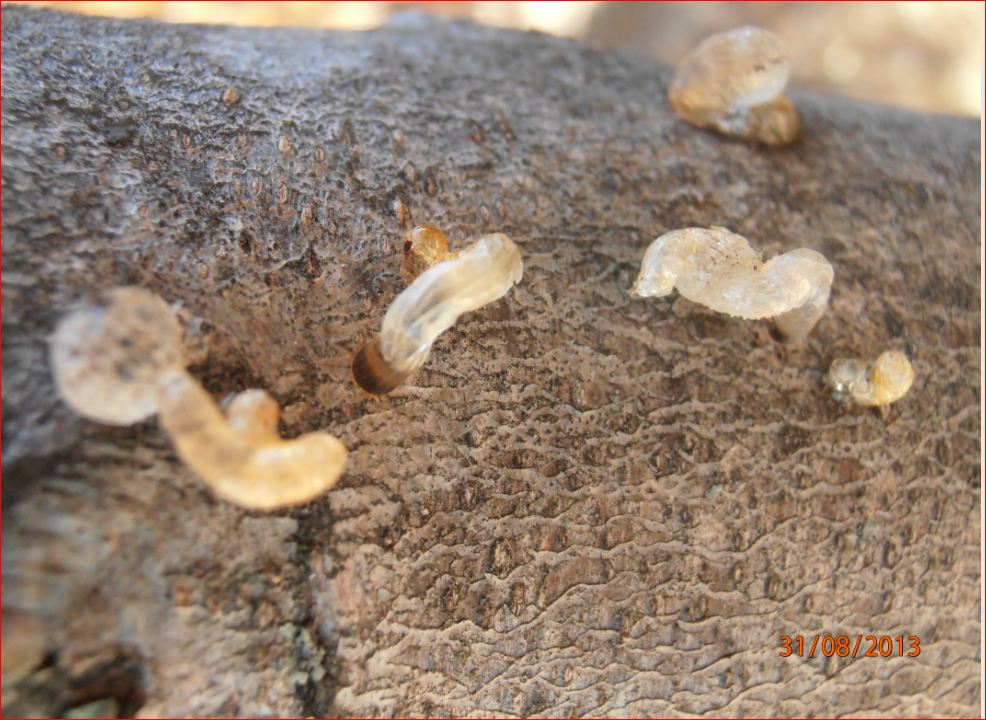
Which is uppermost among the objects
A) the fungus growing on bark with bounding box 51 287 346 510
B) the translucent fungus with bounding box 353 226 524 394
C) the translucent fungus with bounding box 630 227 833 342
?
the translucent fungus with bounding box 630 227 833 342

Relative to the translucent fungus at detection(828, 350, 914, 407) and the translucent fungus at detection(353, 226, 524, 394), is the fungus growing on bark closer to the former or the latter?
the translucent fungus at detection(353, 226, 524, 394)

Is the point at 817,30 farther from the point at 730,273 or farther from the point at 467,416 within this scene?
the point at 467,416

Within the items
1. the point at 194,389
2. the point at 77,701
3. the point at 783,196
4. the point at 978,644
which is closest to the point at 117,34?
the point at 194,389

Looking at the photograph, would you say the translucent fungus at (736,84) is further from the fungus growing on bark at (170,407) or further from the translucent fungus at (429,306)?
the fungus growing on bark at (170,407)

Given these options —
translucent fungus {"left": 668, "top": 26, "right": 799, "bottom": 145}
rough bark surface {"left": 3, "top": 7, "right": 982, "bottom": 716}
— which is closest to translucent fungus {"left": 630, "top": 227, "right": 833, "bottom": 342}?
rough bark surface {"left": 3, "top": 7, "right": 982, "bottom": 716}

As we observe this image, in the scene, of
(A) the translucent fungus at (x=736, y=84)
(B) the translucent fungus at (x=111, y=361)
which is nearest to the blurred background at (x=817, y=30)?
(A) the translucent fungus at (x=736, y=84)

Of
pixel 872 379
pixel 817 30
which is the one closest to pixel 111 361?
pixel 872 379
